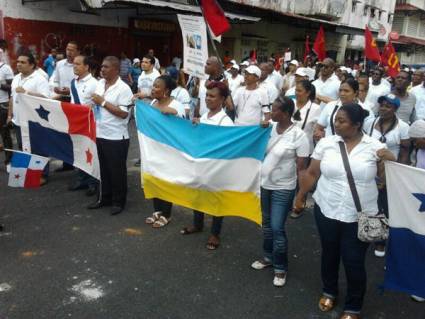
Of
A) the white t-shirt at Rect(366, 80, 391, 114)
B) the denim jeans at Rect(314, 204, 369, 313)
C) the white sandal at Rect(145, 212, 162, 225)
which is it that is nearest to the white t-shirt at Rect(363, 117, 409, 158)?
the denim jeans at Rect(314, 204, 369, 313)

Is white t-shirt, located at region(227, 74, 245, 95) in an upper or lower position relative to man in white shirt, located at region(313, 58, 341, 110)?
lower

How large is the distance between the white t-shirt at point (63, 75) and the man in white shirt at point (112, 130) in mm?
1971

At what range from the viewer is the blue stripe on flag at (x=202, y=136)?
4.07 m

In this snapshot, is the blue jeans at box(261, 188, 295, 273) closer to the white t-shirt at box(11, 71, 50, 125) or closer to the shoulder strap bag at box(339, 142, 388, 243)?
the shoulder strap bag at box(339, 142, 388, 243)

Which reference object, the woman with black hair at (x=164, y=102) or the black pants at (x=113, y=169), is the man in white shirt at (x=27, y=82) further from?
the woman with black hair at (x=164, y=102)

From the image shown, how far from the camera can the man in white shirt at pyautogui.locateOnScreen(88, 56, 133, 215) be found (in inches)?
205

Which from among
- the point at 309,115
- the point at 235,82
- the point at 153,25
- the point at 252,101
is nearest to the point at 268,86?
the point at 252,101

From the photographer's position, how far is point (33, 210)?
553 cm

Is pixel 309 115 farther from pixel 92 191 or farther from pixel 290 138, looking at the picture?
pixel 92 191

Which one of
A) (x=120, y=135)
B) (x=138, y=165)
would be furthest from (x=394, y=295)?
(x=138, y=165)

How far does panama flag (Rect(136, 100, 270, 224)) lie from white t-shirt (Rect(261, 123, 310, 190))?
140 mm

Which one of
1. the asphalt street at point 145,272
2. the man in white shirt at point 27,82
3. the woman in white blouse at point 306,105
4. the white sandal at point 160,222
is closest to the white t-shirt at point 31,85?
the man in white shirt at point 27,82

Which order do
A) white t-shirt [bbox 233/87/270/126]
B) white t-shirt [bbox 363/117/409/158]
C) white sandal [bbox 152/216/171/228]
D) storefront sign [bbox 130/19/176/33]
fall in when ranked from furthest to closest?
storefront sign [bbox 130/19/176/33], white t-shirt [bbox 233/87/270/126], white sandal [bbox 152/216/171/228], white t-shirt [bbox 363/117/409/158]

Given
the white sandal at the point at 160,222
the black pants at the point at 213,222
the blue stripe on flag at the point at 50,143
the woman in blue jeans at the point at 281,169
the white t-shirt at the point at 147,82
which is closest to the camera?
the woman in blue jeans at the point at 281,169
